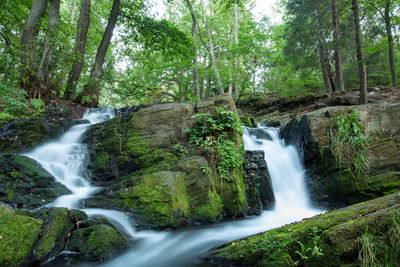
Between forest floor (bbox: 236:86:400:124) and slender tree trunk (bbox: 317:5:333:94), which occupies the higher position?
slender tree trunk (bbox: 317:5:333:94)

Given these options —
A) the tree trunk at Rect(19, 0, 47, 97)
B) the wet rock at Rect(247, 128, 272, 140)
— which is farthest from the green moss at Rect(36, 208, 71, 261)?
the tree trunk at Rect(19, 0, 47, 97)

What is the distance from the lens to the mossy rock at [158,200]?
436cm

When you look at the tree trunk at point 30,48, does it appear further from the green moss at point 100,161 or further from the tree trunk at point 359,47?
the tree trunk at point 359,47

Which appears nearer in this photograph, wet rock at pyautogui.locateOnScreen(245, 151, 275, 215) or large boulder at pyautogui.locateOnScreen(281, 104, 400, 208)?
large boulder at pyautogui.locateOnScreen(281, 104, 400, 208)

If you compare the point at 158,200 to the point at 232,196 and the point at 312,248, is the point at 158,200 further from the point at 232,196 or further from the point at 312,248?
the point at 312,248

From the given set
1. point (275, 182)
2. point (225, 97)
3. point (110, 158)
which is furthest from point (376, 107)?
point (110, 158)

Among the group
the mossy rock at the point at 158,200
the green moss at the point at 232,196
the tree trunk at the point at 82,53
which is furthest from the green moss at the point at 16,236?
the tree trunk at the point at 82,53

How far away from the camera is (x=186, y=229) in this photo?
442 cm

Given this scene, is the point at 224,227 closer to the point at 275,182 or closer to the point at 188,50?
the point at 275,182

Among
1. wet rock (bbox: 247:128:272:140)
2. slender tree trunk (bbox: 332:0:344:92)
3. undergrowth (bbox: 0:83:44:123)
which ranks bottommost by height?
wet rock (bbox: 247:128:272:140)

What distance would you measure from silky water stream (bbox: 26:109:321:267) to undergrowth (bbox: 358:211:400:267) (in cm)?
198

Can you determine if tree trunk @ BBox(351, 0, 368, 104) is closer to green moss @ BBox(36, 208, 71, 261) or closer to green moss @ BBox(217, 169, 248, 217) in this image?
green moss @ BBox(217, 169, 248, 217)

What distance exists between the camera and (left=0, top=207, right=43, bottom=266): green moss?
107 inches

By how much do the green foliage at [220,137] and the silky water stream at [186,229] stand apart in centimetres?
136
